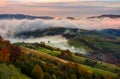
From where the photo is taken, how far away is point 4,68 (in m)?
164

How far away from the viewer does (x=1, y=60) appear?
195 metres

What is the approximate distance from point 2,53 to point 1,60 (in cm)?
545

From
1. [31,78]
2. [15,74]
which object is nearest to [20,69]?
[31,78]

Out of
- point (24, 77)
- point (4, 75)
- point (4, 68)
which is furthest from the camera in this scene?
point (24, 77)

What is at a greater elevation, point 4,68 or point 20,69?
point 4,68

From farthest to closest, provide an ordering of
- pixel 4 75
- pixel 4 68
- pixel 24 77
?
pixel 24 77
pixel 4 68
pixel 4 75

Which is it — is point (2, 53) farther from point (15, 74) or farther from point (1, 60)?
point (15, 74)

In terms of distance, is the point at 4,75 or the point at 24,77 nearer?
the point at 4,75

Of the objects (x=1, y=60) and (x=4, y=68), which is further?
(x=1, y=60)

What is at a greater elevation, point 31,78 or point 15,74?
point 15,74

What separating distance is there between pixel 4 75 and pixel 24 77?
36667 millimetres

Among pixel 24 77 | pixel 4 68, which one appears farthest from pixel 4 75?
pixel 24 77

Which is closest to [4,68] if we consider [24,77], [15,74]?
[15,74]

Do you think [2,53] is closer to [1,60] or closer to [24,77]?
[1,60]
